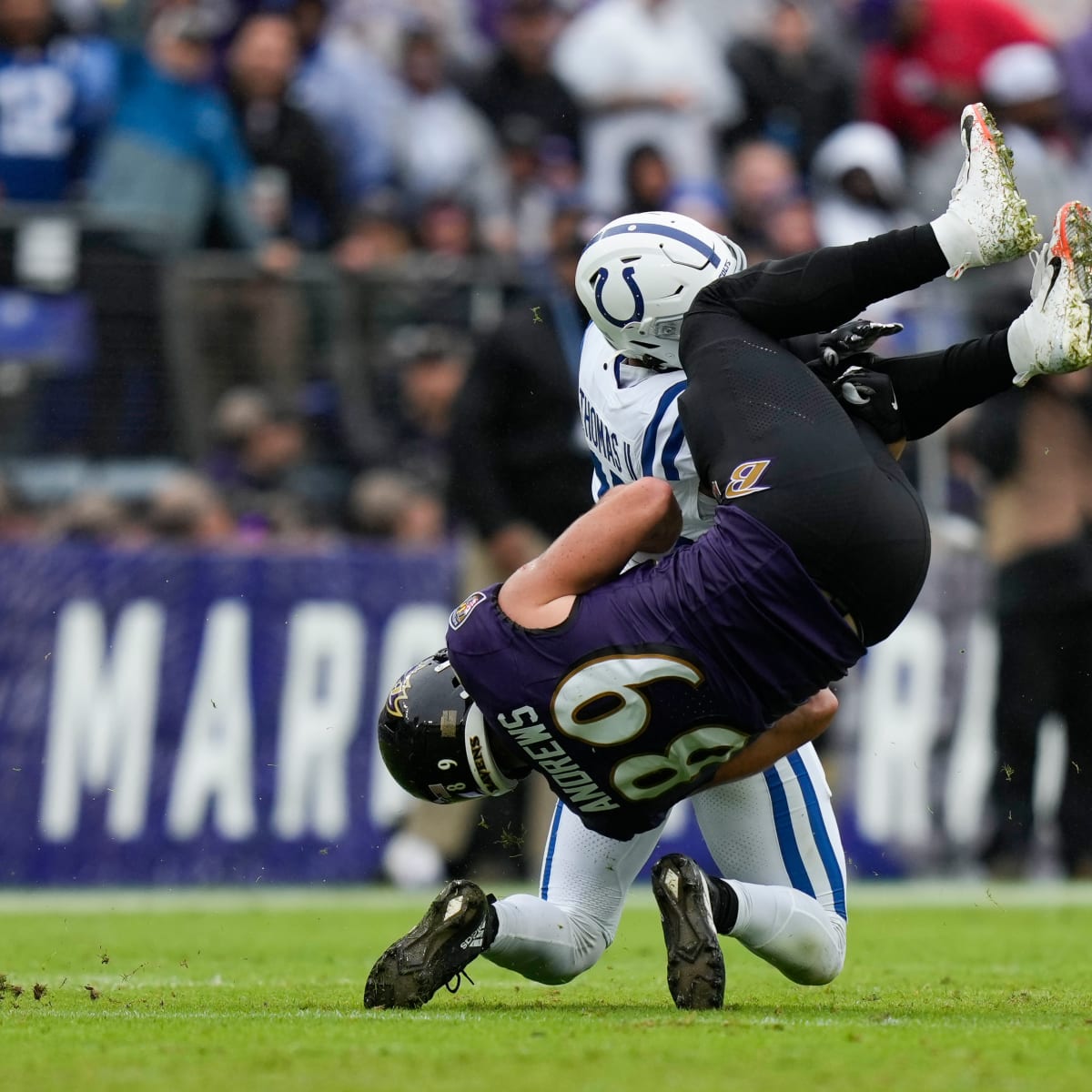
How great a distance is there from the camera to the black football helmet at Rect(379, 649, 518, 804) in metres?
5.27

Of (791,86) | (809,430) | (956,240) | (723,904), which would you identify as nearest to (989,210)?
(956,240)

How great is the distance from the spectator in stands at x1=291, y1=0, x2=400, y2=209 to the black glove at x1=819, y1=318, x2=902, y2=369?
285 inches

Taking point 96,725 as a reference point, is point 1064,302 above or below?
above

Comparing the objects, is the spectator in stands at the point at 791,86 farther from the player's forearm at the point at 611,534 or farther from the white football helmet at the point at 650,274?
the player's forearm at the point at 611,534

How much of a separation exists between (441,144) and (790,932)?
26.4 feet

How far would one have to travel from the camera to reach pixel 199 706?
1025 cm

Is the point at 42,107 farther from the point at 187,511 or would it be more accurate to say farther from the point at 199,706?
the point at 199,706

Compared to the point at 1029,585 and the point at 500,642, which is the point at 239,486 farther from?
the point at 500,642

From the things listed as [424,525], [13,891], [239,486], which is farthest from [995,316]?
[13,891]

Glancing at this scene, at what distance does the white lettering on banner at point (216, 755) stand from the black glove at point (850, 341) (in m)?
5.55

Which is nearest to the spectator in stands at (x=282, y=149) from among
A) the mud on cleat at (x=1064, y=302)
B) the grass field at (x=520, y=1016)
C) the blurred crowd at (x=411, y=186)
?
the blurred crowd at (x=411, y=186)

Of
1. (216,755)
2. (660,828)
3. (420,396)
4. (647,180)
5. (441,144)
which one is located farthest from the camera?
(441,144)

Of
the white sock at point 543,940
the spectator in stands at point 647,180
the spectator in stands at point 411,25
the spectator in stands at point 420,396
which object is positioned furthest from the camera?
the spectator in stands at point 411,25

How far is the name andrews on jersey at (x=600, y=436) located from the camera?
5.66 metres
